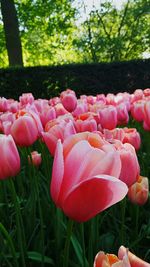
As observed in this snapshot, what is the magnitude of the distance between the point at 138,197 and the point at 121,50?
18017mm

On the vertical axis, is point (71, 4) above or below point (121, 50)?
above

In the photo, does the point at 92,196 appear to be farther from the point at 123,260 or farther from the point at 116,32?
the point at 116,32

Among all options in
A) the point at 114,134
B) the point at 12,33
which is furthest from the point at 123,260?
the point at 12,33

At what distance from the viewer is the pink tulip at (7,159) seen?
1242 mm

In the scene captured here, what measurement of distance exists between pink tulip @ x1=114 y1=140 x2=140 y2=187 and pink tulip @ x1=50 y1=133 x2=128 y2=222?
0.25m

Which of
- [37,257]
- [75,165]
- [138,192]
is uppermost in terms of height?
[75,165]

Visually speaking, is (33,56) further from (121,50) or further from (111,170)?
(111,170)

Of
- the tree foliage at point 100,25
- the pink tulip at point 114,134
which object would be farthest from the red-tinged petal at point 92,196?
the tree foliage at point 100,25

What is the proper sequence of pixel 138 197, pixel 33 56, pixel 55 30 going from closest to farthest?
pixel 138 197 < pixel 55 30 < pixel 33 56

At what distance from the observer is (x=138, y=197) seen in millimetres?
1489

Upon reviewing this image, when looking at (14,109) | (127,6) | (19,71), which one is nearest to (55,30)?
(127,6)

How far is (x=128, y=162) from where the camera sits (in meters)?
1.12

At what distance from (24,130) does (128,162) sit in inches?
23.3

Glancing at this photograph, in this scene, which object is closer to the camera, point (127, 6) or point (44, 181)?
point (44, 181)
